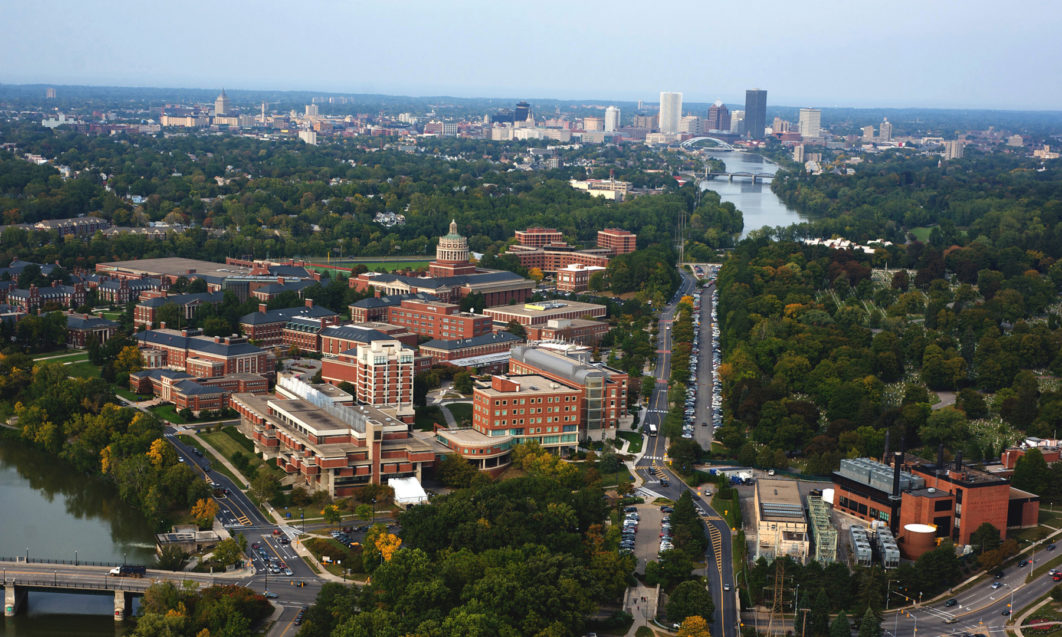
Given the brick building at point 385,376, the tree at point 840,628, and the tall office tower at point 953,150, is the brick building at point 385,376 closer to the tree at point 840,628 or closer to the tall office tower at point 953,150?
the tree at point 840,628

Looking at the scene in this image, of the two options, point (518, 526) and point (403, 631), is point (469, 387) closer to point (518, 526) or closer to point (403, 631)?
point (518, 526)

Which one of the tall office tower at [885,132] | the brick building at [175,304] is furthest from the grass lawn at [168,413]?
the tall office tower at [885,132]

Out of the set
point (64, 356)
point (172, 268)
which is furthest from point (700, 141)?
point (64, 356)

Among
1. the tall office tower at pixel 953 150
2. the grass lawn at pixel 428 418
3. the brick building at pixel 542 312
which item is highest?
the tall office tower at pixel 953 150

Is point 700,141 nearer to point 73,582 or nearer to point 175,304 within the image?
point 175,304

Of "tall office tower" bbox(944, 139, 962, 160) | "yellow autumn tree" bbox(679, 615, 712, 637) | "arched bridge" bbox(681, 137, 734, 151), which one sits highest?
"tall office tower" bbox(944, 139, 962, 160)

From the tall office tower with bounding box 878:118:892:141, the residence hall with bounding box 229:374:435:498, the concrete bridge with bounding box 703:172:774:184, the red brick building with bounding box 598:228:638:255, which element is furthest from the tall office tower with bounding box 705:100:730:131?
the residence hall with bounding box 229:374:435:498

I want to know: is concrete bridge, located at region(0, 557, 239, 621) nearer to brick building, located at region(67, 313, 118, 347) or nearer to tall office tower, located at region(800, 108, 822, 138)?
brick building, located at region(67, 313, 118, 347)
